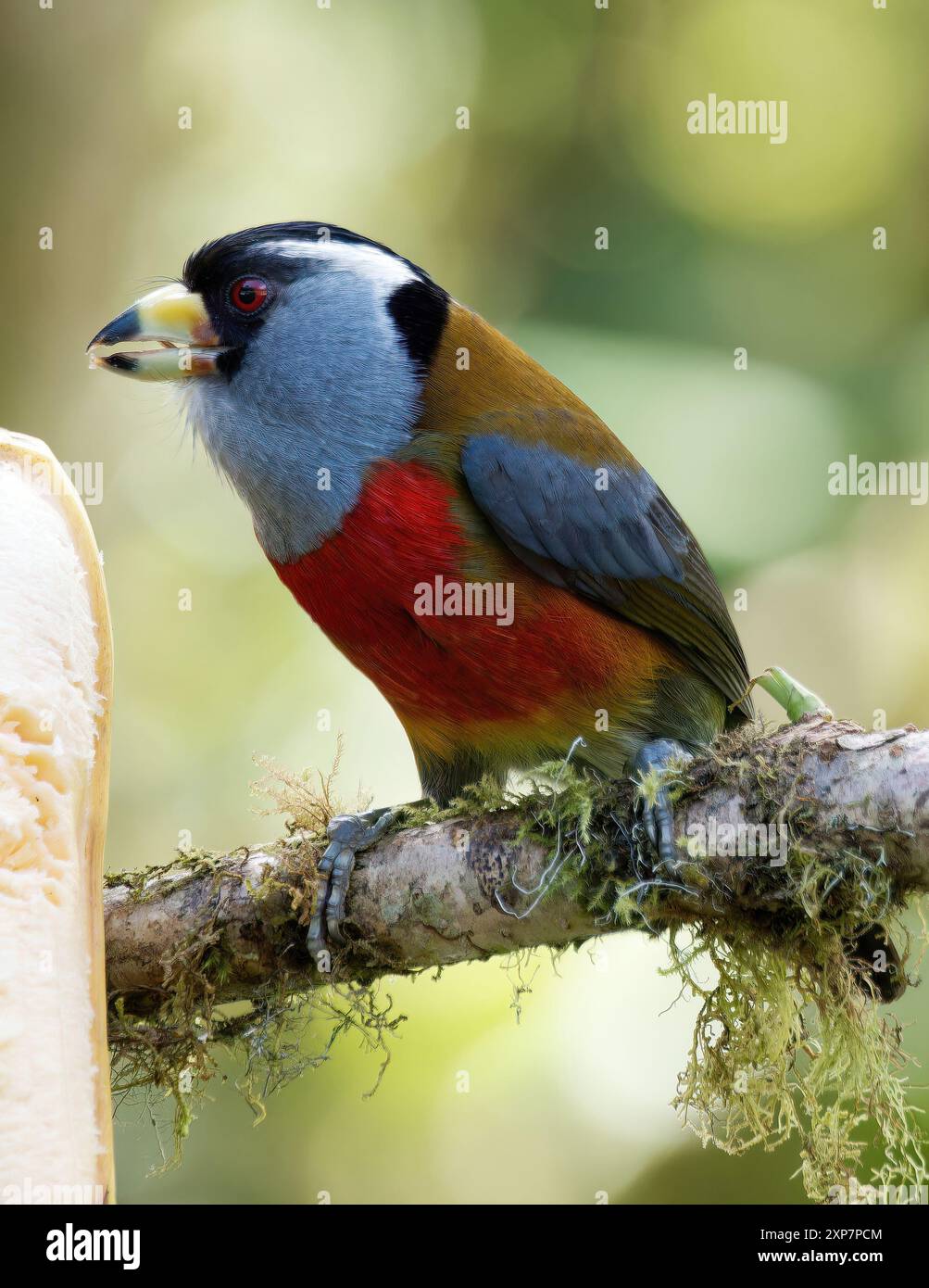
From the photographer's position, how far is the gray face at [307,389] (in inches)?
117

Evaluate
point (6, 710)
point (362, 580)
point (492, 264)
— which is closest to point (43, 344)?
point (492, 264)

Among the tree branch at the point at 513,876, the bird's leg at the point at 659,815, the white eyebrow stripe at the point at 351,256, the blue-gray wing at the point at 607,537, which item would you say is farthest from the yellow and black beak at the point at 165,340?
the bird's leg at the point at 659,815

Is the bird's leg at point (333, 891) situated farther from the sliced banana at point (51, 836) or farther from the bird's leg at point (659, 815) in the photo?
the bird's leg at point (659, 815)

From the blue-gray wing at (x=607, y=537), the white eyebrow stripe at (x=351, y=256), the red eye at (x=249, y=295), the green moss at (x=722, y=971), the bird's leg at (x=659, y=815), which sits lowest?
the green moss at (x=722, y=971)

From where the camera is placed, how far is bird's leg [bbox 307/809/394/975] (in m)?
2.63

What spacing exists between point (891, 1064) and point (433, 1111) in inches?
83.7

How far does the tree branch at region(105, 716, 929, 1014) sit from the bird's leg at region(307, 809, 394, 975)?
0.03m

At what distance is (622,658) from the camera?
9.65ft

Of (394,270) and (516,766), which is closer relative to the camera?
(516,766)

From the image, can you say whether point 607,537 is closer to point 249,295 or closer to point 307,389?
point 307,389

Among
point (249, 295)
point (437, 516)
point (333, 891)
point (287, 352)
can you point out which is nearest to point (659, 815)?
point (333, 891)

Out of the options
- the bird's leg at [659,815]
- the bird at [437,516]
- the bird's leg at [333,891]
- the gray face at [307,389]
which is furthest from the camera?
the gray face at [307,389]

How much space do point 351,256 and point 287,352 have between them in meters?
0.31
